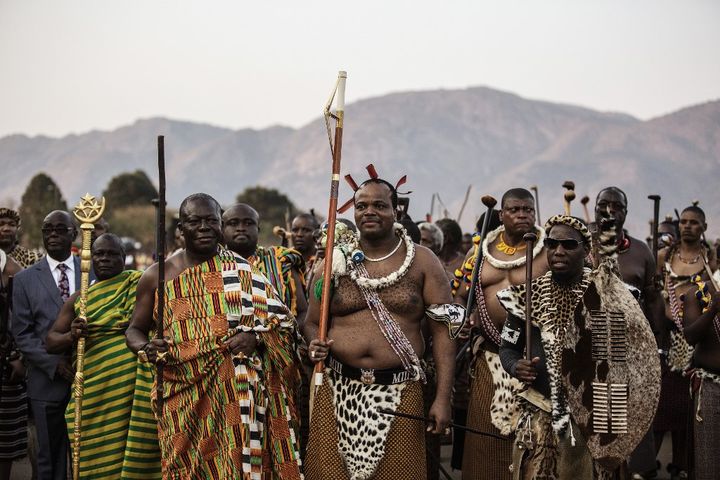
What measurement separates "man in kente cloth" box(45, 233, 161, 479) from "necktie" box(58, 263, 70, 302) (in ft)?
2.23

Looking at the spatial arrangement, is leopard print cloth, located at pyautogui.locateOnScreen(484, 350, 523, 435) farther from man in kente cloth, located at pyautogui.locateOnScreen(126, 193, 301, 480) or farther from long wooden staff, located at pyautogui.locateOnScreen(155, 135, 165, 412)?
long wooden staff, located at pyautogui.locateOnScreen(155, 135, 165, 412)

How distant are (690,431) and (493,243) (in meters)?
2.54

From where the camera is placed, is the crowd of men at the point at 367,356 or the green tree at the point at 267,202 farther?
the green tree at the point at 267,202

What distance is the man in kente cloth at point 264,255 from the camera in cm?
777

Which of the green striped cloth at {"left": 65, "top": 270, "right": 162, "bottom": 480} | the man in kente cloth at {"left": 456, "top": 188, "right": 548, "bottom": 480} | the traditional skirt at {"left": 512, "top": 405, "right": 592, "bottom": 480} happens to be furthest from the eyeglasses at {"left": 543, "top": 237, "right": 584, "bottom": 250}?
the green striped cloth at {"left": 65, "top": 270, "right": 162, "bottom": 480}

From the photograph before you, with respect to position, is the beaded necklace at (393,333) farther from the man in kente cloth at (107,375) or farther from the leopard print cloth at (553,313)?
the man in kente cloth at (107,375)

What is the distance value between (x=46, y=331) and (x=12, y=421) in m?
0.97

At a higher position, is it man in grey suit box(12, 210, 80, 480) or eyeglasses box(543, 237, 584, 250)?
eyeglasses box(543, 237, 584, 250)

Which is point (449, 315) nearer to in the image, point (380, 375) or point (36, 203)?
point (380, 375)

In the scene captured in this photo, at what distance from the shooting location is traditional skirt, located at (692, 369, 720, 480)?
7.69 metres

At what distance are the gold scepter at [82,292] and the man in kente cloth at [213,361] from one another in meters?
0.97

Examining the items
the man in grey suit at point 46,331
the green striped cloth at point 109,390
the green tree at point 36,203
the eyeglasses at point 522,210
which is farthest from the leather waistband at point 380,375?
the green tree at point 36,203

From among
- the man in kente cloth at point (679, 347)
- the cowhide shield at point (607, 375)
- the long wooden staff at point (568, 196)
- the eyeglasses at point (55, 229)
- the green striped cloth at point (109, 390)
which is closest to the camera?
the cowhide shield at point (607, 375)

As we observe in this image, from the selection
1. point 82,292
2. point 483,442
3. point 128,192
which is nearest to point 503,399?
point 483,442
